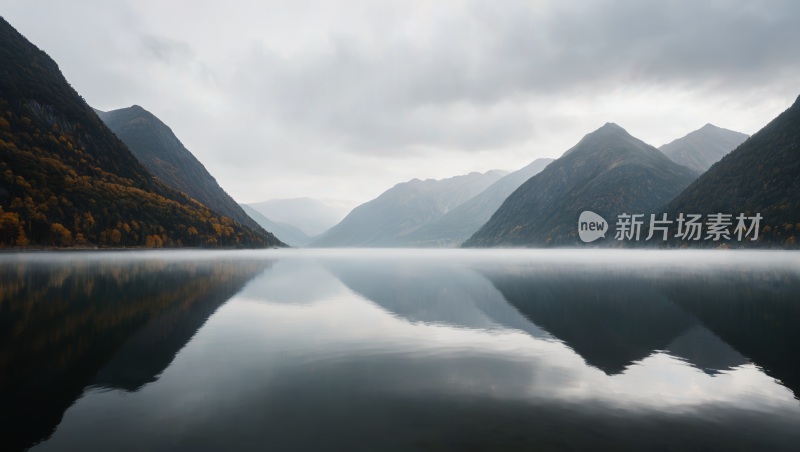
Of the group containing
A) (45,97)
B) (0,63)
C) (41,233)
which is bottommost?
(41,233)

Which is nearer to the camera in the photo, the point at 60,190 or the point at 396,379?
the point at 396,379

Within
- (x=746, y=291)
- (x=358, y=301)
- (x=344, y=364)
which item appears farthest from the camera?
(x=746, y=291)

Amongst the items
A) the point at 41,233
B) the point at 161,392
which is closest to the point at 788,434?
the point at 161,392

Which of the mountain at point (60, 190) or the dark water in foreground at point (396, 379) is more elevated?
the mountain at point (60, 190)

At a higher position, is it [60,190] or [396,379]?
[60,190]

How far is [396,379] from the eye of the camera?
13367 millimetres

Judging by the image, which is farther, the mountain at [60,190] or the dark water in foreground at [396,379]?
the mountain at [60,190]

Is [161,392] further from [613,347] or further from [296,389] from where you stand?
[613,347]

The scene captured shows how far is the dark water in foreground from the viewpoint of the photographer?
912 centimetres

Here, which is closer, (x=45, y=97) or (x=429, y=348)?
(x=429, y=348)

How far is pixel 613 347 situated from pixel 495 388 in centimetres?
904

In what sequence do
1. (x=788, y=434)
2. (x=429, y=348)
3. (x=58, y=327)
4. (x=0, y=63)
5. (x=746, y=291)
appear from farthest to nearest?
(x=0, y=63) → (x=746, y=291) → (x=58, y=327) → (x=429, y=348) → (x=788, y=434)

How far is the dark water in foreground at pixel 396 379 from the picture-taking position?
9.12m

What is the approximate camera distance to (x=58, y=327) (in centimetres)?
2034
